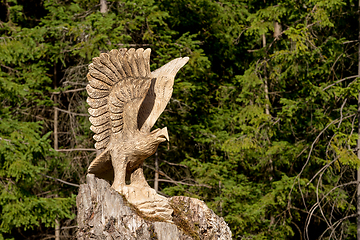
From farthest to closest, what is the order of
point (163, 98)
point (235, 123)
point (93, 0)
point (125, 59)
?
point (235, 123)
point (93, 0)
point (163, 98)
point (125, 59)

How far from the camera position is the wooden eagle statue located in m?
5.45

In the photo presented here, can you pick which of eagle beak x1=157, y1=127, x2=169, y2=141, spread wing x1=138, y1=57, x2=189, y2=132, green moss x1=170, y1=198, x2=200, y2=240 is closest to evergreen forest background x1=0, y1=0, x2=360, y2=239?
spread wing x1=138, y1=57, x2=189, y2=132

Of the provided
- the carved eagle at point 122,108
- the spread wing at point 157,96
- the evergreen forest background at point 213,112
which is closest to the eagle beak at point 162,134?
the carved eagle at point 122,108

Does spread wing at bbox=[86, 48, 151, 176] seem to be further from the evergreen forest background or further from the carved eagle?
the evergreen forest background

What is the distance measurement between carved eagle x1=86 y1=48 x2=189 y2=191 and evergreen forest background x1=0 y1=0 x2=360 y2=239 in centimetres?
368

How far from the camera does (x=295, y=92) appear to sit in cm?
1133

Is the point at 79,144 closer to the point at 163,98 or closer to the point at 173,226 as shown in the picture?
the point at 163,98

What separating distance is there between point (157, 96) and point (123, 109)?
1.58 feet

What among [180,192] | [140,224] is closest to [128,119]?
[140,224]

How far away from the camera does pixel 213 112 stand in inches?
460

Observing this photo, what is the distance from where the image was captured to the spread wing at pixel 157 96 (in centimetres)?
573

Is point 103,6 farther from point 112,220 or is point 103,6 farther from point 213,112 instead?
point 112,220

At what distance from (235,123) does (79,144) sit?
11.9ft

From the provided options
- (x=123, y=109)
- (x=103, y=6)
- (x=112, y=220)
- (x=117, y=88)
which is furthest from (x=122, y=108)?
(x=103, y=6)
